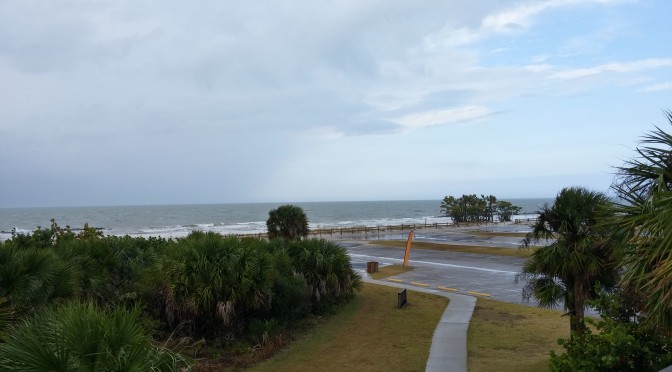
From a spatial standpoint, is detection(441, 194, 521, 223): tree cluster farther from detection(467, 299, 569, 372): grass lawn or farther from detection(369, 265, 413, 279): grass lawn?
detection(467, 299, 569, 372): grass lawn

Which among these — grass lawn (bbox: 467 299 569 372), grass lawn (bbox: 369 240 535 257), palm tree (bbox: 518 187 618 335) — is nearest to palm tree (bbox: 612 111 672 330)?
palm tree (bbox: 518 187 618 335)

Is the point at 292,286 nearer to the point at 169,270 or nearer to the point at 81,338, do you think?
the point at 169,270

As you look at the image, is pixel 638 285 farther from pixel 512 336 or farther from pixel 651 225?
pixel 512 336

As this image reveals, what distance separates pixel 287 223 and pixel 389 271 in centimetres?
717

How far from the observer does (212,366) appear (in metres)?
12.5

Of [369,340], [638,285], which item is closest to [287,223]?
[369,340]

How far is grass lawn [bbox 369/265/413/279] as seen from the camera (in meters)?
29.7

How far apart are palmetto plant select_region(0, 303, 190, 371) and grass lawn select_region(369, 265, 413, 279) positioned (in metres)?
24.6

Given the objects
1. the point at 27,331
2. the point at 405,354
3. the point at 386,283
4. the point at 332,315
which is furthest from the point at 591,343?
the point at 386,283

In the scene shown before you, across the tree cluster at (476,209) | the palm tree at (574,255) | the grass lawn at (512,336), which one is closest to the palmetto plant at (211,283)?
the grass lawn at (512,336)

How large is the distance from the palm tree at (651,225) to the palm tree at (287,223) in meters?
24.7

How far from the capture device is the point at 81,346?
4.68 m

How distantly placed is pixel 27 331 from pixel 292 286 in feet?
40.4

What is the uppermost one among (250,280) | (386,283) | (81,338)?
(81,338)
